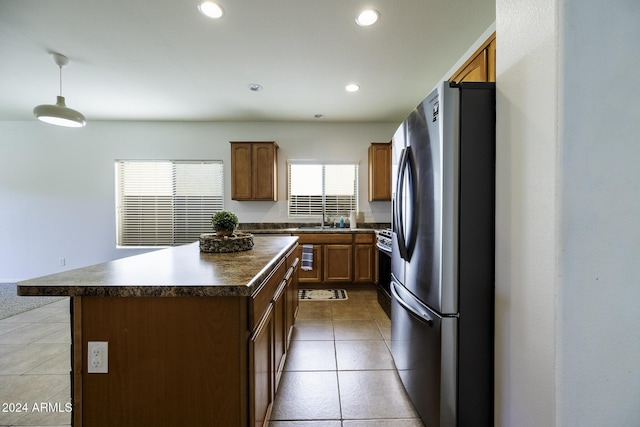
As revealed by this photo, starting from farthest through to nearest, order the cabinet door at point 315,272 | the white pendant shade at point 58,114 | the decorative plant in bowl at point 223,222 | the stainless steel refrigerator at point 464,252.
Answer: the cabinet door at point 315,272 → the white pendant shade at point 58,114 → the decorative plant in bowl at point 223,222 → the stainless steel refrigerator at point 464,252

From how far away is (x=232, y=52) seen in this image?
248 centimetres

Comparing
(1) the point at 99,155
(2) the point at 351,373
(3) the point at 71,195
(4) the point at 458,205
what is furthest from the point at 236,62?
(3) the point at 71,195

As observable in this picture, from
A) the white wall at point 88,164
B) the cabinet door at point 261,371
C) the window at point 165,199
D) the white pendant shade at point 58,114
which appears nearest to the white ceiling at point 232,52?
the white pendant shade at point 58,114

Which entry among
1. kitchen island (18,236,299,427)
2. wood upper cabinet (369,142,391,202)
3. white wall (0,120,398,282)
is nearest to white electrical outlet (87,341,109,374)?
kitchen island (18,236,299,427)

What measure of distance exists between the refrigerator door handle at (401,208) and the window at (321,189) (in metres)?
2.95

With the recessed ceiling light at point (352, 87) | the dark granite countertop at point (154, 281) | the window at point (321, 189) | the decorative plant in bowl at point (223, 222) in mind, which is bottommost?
the dark granite countertop at point (154, 281)

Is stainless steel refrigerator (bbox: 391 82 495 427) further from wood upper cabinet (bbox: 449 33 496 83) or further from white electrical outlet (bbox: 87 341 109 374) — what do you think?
white electrical outlet (bbox: 87 341 109 374)

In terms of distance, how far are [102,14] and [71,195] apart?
3798 mm

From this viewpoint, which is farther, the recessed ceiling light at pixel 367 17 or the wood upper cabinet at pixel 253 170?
the wood upper cabinet at pixel 253 170

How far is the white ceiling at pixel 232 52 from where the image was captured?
1976mm

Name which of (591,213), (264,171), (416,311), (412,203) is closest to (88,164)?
(264,171)

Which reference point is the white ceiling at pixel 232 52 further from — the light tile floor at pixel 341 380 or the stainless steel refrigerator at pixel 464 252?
the light tile floor at pixel 341 380

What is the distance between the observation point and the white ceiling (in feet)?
6.48

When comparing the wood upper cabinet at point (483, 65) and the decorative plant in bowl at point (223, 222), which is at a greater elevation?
the wood upper cabinet at point (483, 65)
